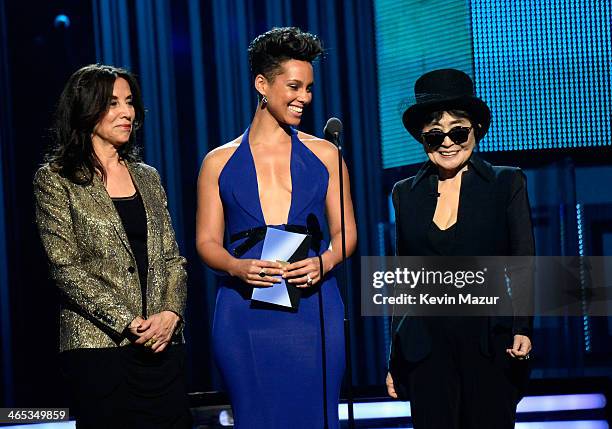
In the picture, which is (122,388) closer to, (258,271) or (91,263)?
(91,263)

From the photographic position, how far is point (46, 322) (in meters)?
5.04

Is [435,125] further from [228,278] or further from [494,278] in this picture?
[228,278]

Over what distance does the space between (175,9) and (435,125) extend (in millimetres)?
2485

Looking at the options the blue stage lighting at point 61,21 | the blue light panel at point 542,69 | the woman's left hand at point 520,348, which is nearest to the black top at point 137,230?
the woman's left hand at point 520,348

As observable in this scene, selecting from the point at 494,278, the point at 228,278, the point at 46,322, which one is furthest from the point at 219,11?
the point at 494,278

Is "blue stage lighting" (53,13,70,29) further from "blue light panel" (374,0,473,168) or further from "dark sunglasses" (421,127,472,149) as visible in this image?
"dark sunglasses" (421,127,472,149)

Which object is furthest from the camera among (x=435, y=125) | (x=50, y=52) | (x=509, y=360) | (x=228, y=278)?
(x=50, y=52)

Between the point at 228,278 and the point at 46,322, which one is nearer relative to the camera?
the point at 228,278

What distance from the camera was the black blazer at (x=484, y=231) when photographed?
277cm

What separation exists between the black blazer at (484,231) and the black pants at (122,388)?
2.26 feet

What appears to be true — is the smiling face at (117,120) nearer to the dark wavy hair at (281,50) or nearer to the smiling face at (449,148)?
the dark wavy hair at (281,50)

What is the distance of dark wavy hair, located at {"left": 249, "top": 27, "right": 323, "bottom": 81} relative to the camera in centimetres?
311

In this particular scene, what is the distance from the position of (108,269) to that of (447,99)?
114 cm

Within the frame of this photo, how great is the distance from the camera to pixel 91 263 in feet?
9.41
